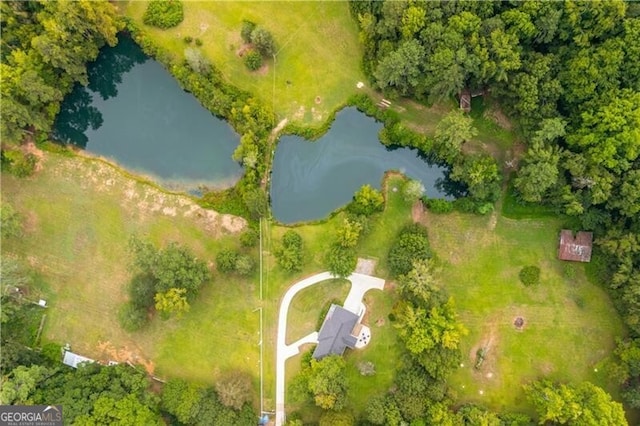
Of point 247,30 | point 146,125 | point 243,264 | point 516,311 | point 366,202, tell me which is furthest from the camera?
point 146,125

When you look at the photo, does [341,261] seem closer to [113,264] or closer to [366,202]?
[366,202]

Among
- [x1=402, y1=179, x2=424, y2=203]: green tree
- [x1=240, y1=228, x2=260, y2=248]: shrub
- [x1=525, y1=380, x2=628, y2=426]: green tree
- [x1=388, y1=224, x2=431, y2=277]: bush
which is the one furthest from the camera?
[x1=240, y1=228, x2=260, y2=248]: shrub

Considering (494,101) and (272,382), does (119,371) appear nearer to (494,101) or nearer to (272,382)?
(272,382)

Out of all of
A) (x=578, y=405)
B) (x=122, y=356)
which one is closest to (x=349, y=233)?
(x=578, y=405)

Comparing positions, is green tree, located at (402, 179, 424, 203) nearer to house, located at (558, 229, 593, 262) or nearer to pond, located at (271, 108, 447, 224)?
pond, located at (271, 108, 447, 224)

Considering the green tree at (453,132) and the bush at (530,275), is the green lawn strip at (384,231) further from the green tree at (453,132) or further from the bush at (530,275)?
the bush at (530,275)

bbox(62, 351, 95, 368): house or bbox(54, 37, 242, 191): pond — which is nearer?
bbox(62, 351, 95, 368): house

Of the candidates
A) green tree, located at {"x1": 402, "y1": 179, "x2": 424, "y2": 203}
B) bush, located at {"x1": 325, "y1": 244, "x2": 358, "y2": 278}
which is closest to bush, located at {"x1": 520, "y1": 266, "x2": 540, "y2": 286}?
green tree, located at {"x1": 402, "y1": 179, "x2": 424, "y2": 203}

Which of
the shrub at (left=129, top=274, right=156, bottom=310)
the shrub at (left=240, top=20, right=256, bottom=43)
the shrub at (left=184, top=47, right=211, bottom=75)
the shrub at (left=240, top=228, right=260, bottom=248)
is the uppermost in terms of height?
the shrub at (left=240, top=20, right=256, bottom=43)
